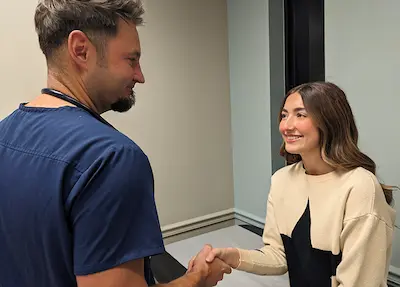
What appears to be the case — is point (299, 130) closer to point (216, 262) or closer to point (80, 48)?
point (216, 262)

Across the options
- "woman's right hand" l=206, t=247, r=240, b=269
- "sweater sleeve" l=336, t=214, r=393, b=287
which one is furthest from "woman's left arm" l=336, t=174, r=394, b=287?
"woman's right hand" l=206, t=247, r=240, b=269

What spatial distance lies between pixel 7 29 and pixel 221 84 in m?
1.31

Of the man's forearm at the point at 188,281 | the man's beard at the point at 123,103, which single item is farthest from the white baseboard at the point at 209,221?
the man's beard at the point at 123,103

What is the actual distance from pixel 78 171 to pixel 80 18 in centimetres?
34

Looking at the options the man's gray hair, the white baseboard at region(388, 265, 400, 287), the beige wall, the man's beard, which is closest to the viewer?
the man's gray hair

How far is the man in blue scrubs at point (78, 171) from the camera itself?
719mm

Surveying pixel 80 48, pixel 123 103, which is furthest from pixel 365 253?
pixel 80 48

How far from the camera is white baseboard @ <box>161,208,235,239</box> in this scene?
251 cm

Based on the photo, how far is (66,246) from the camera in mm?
755

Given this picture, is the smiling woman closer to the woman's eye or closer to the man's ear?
the woman's eye

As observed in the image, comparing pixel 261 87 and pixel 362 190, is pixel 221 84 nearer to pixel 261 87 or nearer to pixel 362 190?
pixel 261 87

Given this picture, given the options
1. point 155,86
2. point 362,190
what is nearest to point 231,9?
point 155,86

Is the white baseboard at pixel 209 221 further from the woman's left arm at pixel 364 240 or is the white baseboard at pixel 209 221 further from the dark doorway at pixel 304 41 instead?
the woman's left arm at pixel 364 240

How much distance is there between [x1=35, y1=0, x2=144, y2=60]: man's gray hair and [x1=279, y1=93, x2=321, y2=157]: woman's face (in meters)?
0.72
